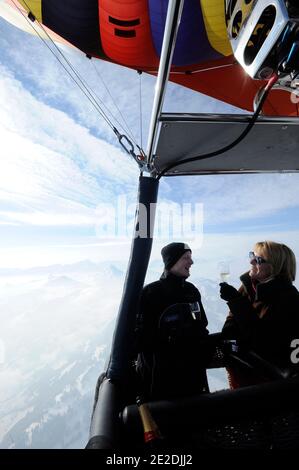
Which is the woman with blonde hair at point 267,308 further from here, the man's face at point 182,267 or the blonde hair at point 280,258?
the man's face at point 182,267

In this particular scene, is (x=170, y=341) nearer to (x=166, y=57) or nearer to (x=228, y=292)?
(x=228, y=292)

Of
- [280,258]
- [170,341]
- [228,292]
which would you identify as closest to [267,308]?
[228,292]

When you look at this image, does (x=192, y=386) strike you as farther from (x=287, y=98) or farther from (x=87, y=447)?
(x=287, y=98)

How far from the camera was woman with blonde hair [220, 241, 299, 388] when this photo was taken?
1.85 meters

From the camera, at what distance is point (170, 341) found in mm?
2023

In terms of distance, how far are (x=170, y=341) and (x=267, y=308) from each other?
796mm

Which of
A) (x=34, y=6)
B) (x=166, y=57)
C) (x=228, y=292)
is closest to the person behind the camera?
(x=166, y=57)

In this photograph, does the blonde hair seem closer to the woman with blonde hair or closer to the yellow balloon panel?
the woman with blonde hair

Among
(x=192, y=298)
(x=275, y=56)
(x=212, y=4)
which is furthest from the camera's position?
(x=212, y=4)

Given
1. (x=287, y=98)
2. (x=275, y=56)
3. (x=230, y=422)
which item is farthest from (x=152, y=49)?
(x=230, y=422)

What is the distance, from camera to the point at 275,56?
3.69 ft

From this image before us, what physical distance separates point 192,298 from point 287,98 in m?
5.45

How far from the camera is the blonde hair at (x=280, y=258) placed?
225 cm

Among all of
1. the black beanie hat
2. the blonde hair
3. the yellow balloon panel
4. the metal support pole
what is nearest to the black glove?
the blonde hair
